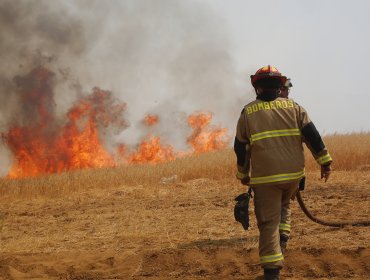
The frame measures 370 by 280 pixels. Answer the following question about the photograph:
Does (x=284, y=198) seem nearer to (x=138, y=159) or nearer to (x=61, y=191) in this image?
(x=61, y=191)

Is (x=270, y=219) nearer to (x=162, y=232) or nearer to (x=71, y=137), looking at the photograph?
(x=162, y=232)

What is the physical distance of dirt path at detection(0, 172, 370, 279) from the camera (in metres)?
4.88

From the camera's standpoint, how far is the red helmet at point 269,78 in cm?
425

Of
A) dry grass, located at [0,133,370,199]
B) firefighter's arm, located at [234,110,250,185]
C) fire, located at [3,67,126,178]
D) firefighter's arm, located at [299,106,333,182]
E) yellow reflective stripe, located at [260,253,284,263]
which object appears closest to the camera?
yellow reflective stripe, located at [260,253,284,263]

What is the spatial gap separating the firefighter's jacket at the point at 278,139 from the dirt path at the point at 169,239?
122 centimetres

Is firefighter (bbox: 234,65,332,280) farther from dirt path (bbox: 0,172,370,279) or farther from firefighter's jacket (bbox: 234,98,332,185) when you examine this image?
dirt path (bbox: 0,172,370,279)

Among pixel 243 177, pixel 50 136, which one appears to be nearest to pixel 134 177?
pixel 243 177

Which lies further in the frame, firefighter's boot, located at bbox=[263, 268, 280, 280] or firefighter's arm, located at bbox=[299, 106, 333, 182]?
firefighter's arm, located at bbox=[299, 106, 333, 182]

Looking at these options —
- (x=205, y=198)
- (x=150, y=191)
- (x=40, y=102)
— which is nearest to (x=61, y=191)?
(x=150, y=191)

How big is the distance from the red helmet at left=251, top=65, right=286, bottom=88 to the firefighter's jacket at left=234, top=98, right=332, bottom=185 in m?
0.17

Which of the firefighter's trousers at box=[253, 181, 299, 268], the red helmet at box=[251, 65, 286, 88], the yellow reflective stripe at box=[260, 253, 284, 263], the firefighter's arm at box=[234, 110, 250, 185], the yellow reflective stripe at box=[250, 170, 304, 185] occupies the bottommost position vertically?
the yellow reflective stripe at box=[260, 253, 284, 263]

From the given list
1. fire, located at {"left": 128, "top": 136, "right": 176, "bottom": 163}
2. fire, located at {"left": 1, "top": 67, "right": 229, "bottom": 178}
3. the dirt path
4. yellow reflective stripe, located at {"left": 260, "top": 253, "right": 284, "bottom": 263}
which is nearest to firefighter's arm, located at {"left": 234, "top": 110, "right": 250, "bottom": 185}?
yellow reflective stripe, located at {"left": 260, "top": 253, "right": 284, "bottom": 263}

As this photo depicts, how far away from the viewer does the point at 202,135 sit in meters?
28.0

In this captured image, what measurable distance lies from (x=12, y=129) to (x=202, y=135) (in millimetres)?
11489
